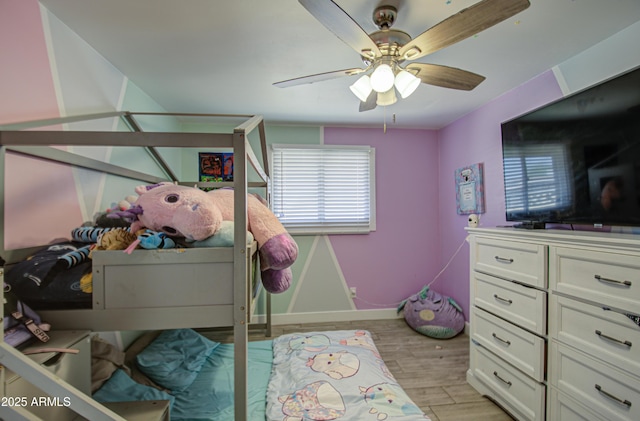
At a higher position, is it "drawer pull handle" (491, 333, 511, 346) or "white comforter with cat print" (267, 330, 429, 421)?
"drawer pull handle" (491, 333, 511, 346)

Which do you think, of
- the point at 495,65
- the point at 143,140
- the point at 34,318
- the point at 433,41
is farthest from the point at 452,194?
the point at 34,318

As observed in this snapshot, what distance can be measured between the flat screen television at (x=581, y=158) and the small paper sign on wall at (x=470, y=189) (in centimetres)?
52

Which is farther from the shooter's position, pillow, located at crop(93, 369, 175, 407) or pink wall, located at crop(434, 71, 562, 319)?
pink wall, located at crop(434, 71, 562, 319)

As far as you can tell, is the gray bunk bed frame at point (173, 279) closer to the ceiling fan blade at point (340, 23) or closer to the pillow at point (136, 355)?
the ceiling fan blade at point (340, 23)

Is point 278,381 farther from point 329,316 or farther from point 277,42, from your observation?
point 277,42

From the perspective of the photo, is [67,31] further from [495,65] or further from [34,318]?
[495,65]

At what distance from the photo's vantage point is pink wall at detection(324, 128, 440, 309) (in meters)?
3.07

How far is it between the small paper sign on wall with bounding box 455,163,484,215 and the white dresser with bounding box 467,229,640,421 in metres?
0.83

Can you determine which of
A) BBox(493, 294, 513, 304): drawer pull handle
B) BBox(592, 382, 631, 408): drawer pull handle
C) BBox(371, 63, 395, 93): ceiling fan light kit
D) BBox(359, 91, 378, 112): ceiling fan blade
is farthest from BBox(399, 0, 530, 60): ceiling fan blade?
BBox(592, 382, 631, 408): drawer pull handle

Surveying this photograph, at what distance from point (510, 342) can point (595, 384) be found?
0.42 metres

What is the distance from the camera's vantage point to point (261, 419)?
1.50 metres

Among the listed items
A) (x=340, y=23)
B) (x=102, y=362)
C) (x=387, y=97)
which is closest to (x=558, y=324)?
(x=387, y=97)

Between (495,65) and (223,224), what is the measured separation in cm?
209

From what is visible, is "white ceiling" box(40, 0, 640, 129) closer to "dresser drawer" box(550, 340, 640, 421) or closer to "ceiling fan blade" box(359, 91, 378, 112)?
"ceiling fan blade" box(359, 91, 378, 112)
